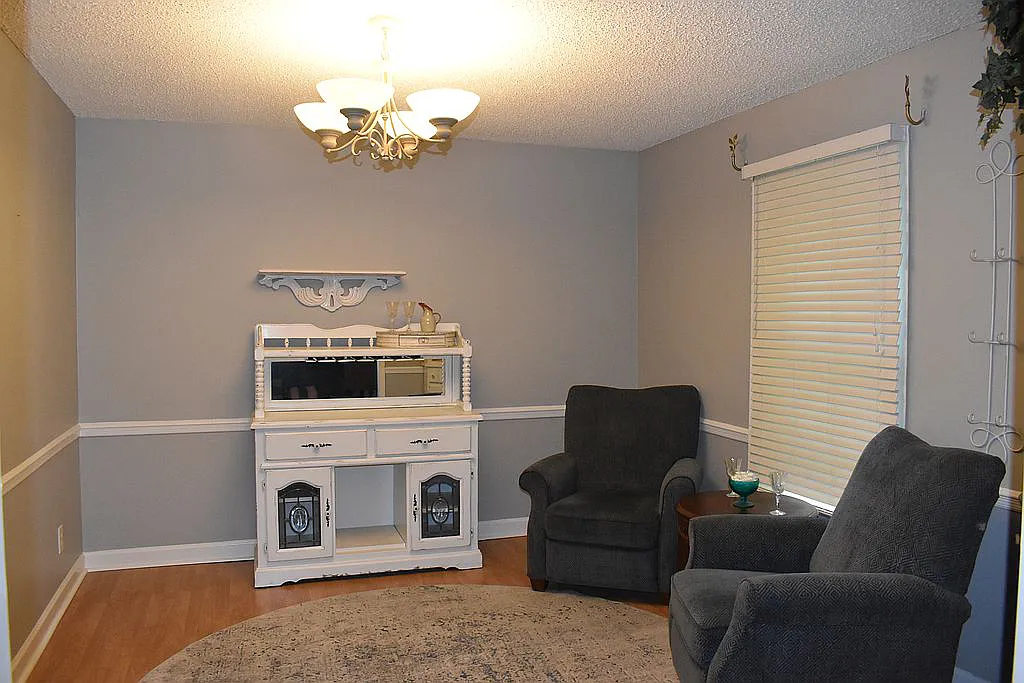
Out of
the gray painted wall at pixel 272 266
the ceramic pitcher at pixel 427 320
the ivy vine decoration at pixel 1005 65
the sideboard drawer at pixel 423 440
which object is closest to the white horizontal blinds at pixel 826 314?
the ivy vine decoration at pixel 1005 65

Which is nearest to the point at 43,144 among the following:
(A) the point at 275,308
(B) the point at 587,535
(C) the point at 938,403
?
(A) the point at 275,308

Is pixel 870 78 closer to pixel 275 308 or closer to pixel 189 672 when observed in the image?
pixel 275 308

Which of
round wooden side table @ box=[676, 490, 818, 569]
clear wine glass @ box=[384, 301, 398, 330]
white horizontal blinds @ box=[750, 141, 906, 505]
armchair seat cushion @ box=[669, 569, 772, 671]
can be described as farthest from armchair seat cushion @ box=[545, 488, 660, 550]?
clear wine glass @ box=[384, 301, 398, 330]

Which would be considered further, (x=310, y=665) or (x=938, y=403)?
(x=310, y=665)

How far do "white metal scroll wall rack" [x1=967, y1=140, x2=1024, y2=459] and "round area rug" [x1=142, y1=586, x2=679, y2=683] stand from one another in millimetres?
1490

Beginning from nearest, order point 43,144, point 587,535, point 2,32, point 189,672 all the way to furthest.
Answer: point 2,32 → point 189,672 → point 43,144 → point 587,535

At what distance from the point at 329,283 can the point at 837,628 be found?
11.0ft

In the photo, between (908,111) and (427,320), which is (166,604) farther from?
(908,111)

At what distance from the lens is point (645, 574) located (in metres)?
4.01

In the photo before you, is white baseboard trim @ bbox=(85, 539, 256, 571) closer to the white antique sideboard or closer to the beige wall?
the beige wall

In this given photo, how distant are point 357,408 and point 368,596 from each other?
1.10m

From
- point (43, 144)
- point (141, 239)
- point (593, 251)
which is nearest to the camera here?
point (43, 144)

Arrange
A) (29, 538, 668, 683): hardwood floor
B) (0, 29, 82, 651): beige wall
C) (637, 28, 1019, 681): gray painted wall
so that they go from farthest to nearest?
(29, 538, 668, 683): hardwood floor → (0, 29, 82, 651): beige wall → (637, 28, 1019, 681): gray painted wall

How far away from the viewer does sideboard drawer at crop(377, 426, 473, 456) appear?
4520 millimetres
